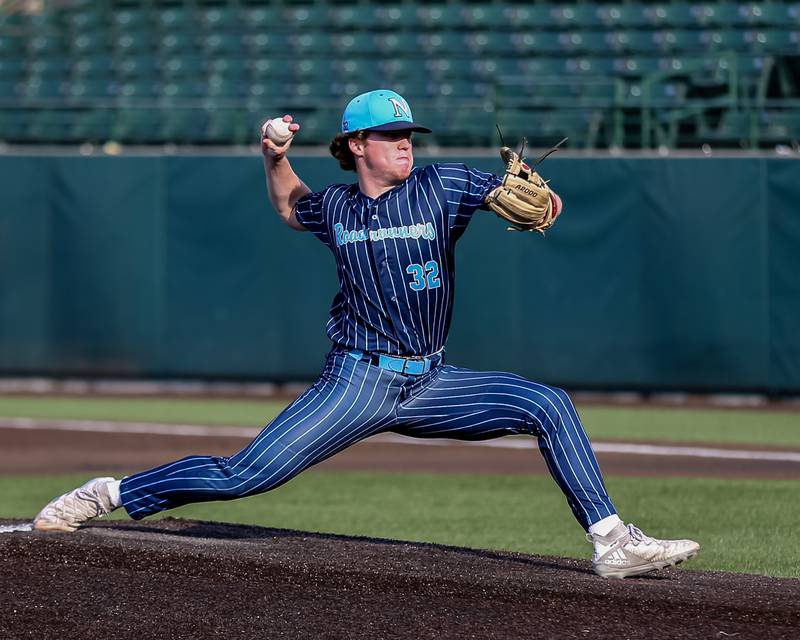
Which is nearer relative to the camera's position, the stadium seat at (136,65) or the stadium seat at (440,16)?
the stadium seat at (440,16)

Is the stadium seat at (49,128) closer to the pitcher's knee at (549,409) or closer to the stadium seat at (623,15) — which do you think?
the stadium seat at (623,15)

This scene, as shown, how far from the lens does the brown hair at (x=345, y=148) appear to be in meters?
4.92

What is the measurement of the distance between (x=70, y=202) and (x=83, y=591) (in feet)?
32.0

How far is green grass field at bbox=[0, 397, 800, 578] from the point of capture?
6562 mm

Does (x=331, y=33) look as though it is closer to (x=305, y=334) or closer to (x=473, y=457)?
(x=305, y=334)

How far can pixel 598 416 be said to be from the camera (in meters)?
12.0

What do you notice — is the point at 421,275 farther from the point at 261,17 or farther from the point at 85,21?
the point at 85,21

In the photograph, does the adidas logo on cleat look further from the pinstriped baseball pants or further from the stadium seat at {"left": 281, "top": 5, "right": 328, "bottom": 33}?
the stadium seat at {"left": 281, "top": 5, "right": 328, "bottom": 33}

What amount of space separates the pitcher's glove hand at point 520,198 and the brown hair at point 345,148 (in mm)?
527

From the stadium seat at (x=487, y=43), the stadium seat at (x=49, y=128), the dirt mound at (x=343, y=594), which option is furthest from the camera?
the stadium seat at (x=487, y=43)

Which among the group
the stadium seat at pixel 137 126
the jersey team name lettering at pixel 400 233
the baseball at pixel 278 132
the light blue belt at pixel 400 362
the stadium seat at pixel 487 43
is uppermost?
the stadium seat at pixel 487 43

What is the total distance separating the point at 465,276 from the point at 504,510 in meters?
5.68

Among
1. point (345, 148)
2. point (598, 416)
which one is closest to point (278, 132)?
point (345, 148)

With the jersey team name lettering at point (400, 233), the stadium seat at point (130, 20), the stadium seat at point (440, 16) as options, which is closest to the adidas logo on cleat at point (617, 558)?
the jersey team name lettering at point (400, 233)
